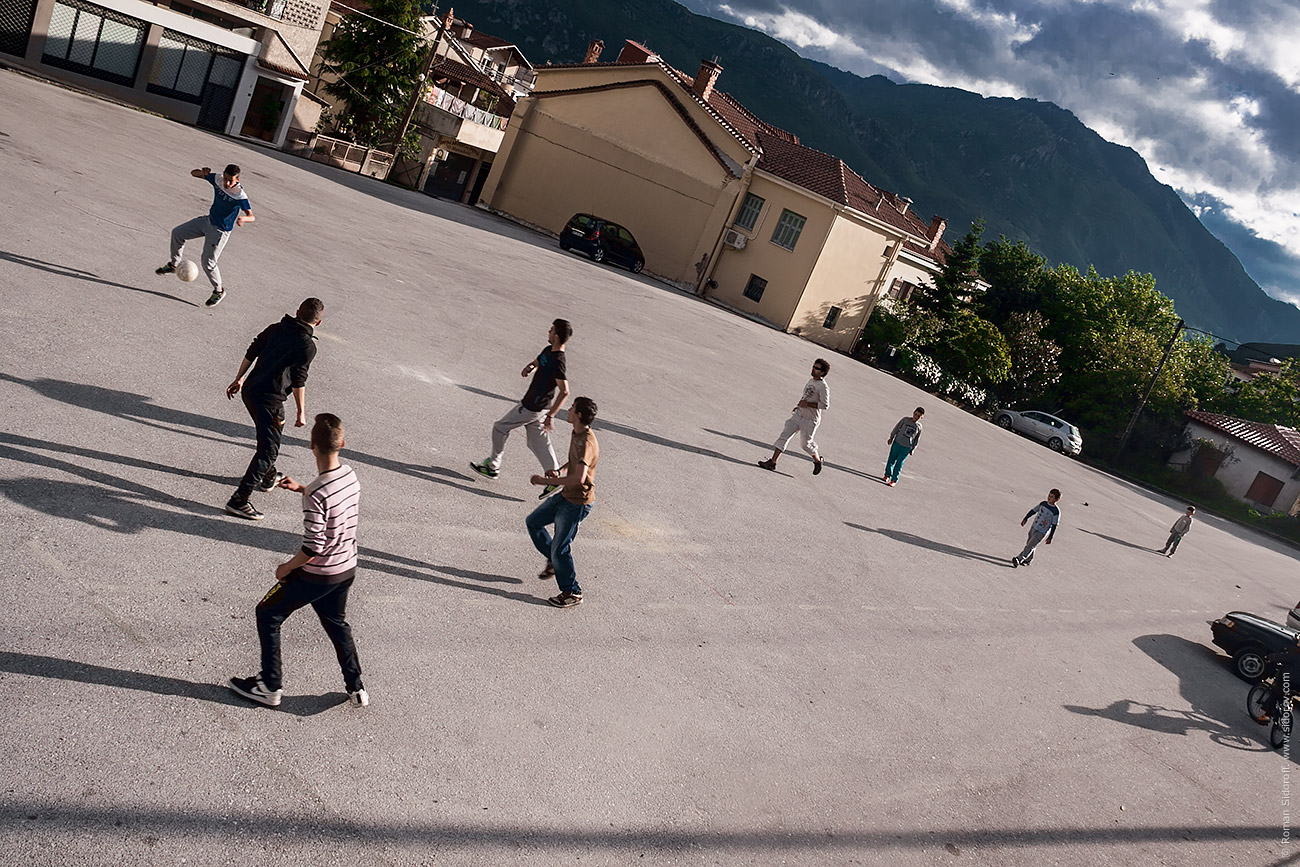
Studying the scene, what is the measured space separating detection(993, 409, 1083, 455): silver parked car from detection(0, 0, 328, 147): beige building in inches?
1258

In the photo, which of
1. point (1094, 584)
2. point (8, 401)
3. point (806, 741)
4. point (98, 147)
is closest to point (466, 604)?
point (806, 741)

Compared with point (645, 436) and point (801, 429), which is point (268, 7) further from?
point (801, 429)

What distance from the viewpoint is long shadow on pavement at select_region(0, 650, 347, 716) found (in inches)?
190

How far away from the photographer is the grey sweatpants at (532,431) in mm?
9453

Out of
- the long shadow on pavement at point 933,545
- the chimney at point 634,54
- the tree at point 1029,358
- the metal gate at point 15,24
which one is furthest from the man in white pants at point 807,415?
the chimney at point 634,54

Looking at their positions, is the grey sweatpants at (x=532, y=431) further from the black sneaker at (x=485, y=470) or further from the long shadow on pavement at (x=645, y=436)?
the long shadow on pavement at (x=645, y=436)

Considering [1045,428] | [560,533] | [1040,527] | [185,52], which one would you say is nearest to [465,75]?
[185,52]

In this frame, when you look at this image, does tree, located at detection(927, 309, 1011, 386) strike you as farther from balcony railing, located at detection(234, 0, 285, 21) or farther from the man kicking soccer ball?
the man kicking soccer ball

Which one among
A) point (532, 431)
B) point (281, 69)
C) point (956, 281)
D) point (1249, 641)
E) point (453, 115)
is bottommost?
point (532, 431)

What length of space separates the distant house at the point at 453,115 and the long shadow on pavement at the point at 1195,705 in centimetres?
3379

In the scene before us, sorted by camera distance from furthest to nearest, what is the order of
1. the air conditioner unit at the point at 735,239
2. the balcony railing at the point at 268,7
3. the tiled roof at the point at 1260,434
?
the tiled roof at the point at 1260,434 → the air conditioner unit at the point at 735,239 → the balcony railing at the point at 268,7

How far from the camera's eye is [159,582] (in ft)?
19.6

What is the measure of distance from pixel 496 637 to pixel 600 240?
28.3 m

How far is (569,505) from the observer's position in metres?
7.55
